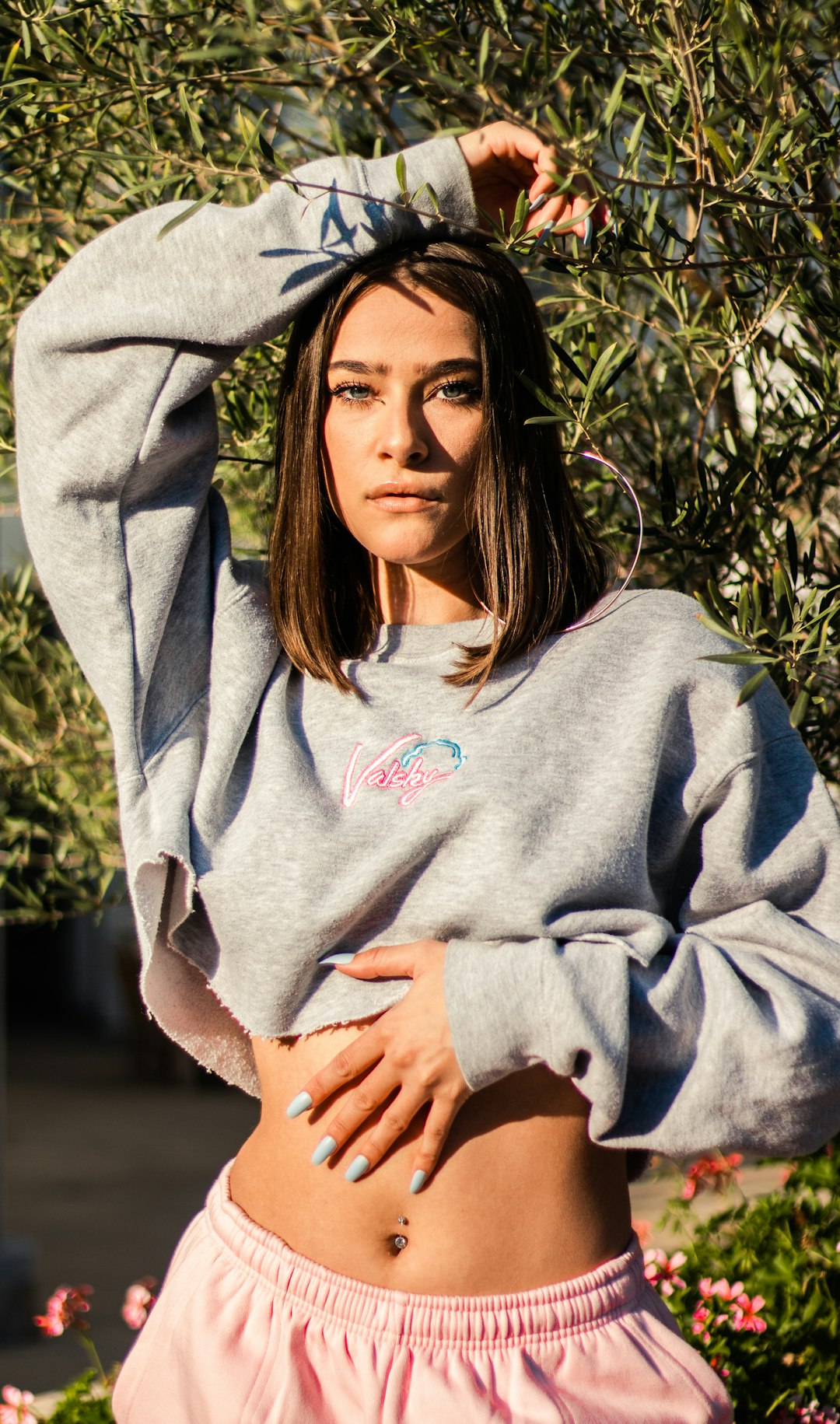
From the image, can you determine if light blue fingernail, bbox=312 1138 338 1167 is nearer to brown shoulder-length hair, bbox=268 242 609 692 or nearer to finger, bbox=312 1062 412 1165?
finger, bbox=312 1062 412 1165

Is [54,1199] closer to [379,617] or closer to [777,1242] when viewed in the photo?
[777,1242]

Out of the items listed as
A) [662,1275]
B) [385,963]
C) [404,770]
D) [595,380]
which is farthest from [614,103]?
[662,1275]

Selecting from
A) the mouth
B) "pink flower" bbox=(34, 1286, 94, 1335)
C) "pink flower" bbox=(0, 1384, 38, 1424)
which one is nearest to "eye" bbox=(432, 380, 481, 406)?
the mouth

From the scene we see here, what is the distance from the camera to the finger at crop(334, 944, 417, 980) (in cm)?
180

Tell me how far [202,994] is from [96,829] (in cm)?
130

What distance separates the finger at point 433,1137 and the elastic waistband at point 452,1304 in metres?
0.14

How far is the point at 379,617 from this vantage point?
2.15m

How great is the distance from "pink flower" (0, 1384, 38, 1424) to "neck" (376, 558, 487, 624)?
1.97 metres

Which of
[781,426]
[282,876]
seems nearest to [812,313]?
[781,426]

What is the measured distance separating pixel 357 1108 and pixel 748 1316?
153cm

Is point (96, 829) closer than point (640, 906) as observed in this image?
No

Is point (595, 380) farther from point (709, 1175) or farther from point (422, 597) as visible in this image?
point (709, 1175)

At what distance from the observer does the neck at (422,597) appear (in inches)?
83.0

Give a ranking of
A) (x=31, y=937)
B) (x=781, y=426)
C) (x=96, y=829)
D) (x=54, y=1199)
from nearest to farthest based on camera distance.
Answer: (x=781, y=426) < (x=96, y=829) < (x=54, y=1199) < (x=31, y=937)
